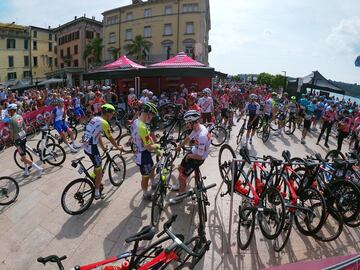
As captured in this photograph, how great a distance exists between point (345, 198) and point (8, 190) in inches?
271

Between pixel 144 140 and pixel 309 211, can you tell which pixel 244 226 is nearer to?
pixel 309 211

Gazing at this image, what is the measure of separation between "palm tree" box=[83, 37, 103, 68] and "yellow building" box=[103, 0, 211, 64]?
8.57 ft

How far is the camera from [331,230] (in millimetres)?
4207

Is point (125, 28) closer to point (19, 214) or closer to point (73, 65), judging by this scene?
point (73, 65)

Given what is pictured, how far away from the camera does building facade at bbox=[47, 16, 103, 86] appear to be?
148 ft

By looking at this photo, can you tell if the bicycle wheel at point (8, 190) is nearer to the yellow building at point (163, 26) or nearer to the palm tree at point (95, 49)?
the yellow building at point (163, 26)

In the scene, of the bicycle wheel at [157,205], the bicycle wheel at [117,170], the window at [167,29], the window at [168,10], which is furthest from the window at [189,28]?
the bicycle wheel at [157,205]

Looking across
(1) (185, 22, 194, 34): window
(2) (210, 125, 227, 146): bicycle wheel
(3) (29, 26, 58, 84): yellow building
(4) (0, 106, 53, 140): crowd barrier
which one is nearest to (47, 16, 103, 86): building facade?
(3) (29, 26, 58, 84): yellow building

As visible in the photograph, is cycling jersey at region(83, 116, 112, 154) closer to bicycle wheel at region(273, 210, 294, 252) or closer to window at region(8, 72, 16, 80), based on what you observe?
bicycle wheel at region(273, 210, 294, 252)

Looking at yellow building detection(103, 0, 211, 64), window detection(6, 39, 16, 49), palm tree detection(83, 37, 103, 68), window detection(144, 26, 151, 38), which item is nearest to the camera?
yellow building detection(103, 0, 211, 64)

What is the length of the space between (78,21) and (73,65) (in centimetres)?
881

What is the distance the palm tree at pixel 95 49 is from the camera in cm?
4116

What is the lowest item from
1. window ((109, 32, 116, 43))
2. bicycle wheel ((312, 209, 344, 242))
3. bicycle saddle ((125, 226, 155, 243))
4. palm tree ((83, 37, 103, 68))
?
bicycle wheel ((312, 209, 344, 242))

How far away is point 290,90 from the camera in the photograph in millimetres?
26109
